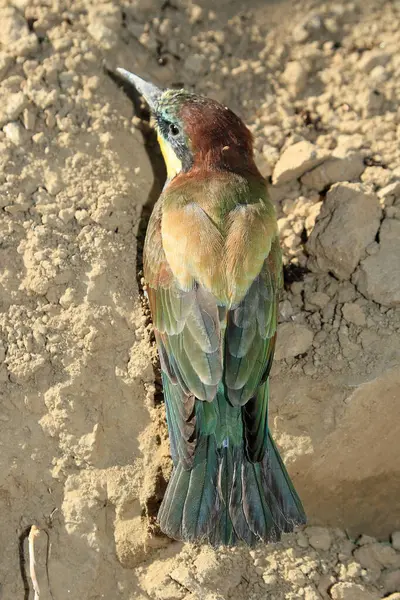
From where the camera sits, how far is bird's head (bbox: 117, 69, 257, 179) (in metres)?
3.62

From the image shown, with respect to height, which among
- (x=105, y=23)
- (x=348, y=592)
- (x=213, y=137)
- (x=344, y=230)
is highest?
(x=105, y=23)

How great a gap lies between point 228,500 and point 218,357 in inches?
21.7

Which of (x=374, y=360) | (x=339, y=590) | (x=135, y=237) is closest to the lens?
(x=339, y=590)

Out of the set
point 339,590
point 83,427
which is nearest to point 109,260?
point 83,427

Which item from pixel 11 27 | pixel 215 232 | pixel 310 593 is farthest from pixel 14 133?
pixel 310 593

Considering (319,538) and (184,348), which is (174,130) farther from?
(319,538)

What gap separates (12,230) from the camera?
11.8ft

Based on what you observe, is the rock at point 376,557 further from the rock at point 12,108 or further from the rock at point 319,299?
the rock at point 12,108

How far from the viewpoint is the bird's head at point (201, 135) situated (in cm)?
362

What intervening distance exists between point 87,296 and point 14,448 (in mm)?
712

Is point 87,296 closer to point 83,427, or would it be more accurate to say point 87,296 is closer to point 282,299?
point 83,427

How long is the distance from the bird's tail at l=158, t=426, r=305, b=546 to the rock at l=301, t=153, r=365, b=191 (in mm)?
1408

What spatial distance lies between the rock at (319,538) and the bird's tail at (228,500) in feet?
1.18

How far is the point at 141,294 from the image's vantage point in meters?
3.67
